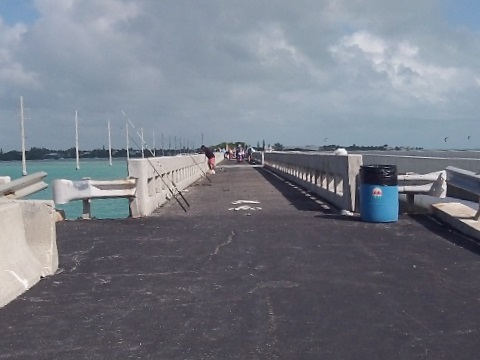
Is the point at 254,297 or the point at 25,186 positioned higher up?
the point at 25,186

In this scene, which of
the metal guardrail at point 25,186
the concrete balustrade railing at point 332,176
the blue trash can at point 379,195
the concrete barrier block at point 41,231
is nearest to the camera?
the concrete barrier block at point 41,231

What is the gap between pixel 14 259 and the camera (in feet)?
23.8

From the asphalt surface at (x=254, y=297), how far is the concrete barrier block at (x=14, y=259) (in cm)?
15

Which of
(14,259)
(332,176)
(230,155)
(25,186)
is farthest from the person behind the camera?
(230,155)

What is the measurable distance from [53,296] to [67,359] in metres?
2.13

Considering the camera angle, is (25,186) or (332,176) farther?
(332,176)

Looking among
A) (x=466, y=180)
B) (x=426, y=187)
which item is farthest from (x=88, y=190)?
(x=466, y=180)

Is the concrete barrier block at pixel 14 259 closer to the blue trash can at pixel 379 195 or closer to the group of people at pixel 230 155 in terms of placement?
the blue trash can at pixel 379 195

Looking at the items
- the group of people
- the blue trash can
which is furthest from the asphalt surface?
the group of people

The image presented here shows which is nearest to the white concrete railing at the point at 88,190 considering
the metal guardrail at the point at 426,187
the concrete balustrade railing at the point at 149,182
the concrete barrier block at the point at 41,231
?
the concrete balustrade railing at the point at 149,182

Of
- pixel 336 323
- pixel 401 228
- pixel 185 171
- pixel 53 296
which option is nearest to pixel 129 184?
pixel 401 228

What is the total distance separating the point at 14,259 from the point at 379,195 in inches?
289

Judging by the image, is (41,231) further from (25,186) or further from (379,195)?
(379,195)

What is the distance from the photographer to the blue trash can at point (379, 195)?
40.5 feet
